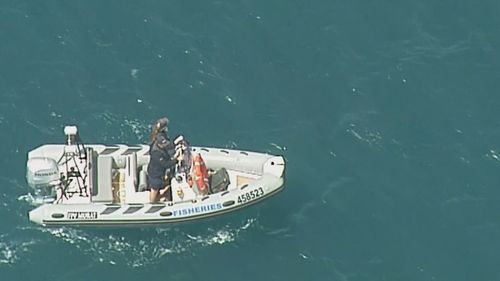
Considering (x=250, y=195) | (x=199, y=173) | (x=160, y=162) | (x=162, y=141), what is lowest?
(x=250, y=195)

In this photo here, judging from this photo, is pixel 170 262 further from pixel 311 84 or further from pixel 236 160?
pixel 311 84

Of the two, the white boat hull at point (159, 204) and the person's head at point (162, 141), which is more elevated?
→ the person's head at point (162, 141)

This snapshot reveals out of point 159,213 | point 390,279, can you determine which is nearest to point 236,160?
point 159,213

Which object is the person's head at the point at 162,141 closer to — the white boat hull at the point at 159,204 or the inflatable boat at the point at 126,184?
the inflatable boat at the point at 126,184

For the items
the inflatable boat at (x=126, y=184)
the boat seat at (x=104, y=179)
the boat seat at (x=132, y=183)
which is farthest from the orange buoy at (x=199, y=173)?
the boat seat at (x=104, y=179)

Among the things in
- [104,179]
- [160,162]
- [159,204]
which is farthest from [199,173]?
[104,179]

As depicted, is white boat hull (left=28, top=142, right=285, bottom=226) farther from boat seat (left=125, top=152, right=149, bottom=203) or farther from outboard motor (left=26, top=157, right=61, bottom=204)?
outboard motor (left=26, top=157, right=61, bottom=204)

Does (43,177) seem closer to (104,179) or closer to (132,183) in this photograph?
(104,179)
